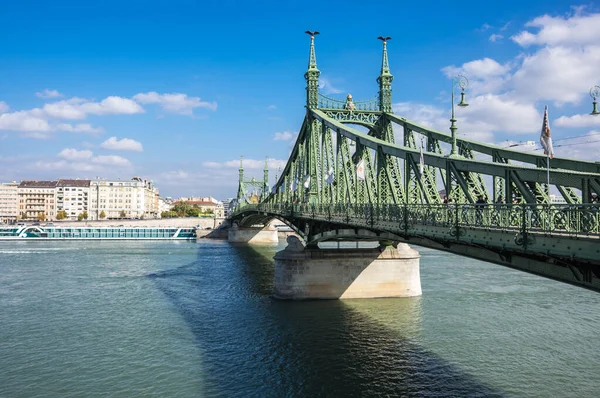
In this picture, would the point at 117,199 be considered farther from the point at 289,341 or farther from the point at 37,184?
the point at 289,341

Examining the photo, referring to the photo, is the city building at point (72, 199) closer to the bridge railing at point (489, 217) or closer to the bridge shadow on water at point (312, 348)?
the bridge shadow on water at point (312, 348)

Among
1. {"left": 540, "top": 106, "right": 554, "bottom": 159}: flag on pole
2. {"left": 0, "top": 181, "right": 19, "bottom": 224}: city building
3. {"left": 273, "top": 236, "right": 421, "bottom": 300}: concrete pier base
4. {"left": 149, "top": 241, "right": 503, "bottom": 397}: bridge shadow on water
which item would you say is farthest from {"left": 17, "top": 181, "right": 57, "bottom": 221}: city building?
{"left": 540, "top": 106, "right": 554, "bottom": 159}: flag on pole

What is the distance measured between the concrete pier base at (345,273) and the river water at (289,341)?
1112mm

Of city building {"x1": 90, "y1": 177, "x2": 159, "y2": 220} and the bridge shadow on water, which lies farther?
city building {"x1": 90, "y1": 177, "x2": 159, "y2": 220}

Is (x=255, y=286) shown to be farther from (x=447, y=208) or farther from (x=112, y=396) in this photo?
(x=447, y=208)

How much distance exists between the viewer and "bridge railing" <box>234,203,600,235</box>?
11328 mm

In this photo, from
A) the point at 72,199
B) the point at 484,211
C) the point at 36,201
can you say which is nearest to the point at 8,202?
the point at 36,201

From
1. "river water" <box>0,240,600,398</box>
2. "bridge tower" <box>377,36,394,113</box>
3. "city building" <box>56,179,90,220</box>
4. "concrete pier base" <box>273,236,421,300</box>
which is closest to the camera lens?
"river water" <box>0,240,600,398</box>

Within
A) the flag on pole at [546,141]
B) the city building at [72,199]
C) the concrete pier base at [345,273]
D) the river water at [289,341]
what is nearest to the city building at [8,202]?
the city building at [72,199]

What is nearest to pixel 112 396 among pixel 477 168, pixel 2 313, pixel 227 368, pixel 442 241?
pixel 227 368

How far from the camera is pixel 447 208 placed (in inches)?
655

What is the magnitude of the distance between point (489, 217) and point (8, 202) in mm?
186154

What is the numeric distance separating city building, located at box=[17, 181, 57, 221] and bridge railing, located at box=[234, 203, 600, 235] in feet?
560

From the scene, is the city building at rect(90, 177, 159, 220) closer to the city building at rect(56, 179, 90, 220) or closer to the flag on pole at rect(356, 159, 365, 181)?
the city building at rect(56, 179, 90, 220)
